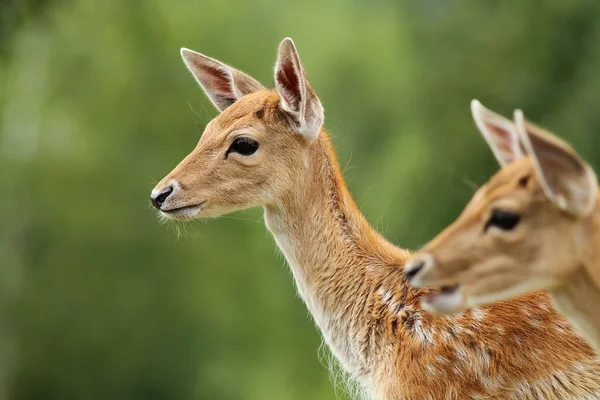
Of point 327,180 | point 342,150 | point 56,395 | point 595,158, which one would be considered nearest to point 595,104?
point 595,158

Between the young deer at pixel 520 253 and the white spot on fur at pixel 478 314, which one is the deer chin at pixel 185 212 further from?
the young deer at pixel 520 253

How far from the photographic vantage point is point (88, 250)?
2430cm

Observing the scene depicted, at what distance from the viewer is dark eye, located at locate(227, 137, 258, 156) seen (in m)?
6.63

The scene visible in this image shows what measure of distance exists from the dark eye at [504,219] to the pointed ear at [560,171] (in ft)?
0.52

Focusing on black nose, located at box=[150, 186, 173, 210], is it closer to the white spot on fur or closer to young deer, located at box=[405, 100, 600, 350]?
the white spot on fur

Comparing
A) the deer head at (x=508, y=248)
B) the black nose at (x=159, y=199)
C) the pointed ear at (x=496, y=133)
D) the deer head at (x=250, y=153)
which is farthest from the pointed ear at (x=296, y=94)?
the deer head at (x=508, y=248)

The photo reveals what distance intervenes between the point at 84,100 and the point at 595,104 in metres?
12.7

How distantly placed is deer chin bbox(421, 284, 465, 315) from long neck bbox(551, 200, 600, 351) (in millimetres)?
407

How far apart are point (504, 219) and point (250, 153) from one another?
95.7 inches

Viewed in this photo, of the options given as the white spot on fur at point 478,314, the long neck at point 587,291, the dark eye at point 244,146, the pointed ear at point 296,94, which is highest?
the pointed ear at point 296,94

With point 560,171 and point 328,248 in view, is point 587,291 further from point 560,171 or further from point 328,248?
point 328,248

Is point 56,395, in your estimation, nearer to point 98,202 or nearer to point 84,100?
point 98,202

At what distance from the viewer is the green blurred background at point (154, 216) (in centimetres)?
2358

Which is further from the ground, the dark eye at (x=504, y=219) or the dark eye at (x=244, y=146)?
the dark eye at (x=244, y=146)
